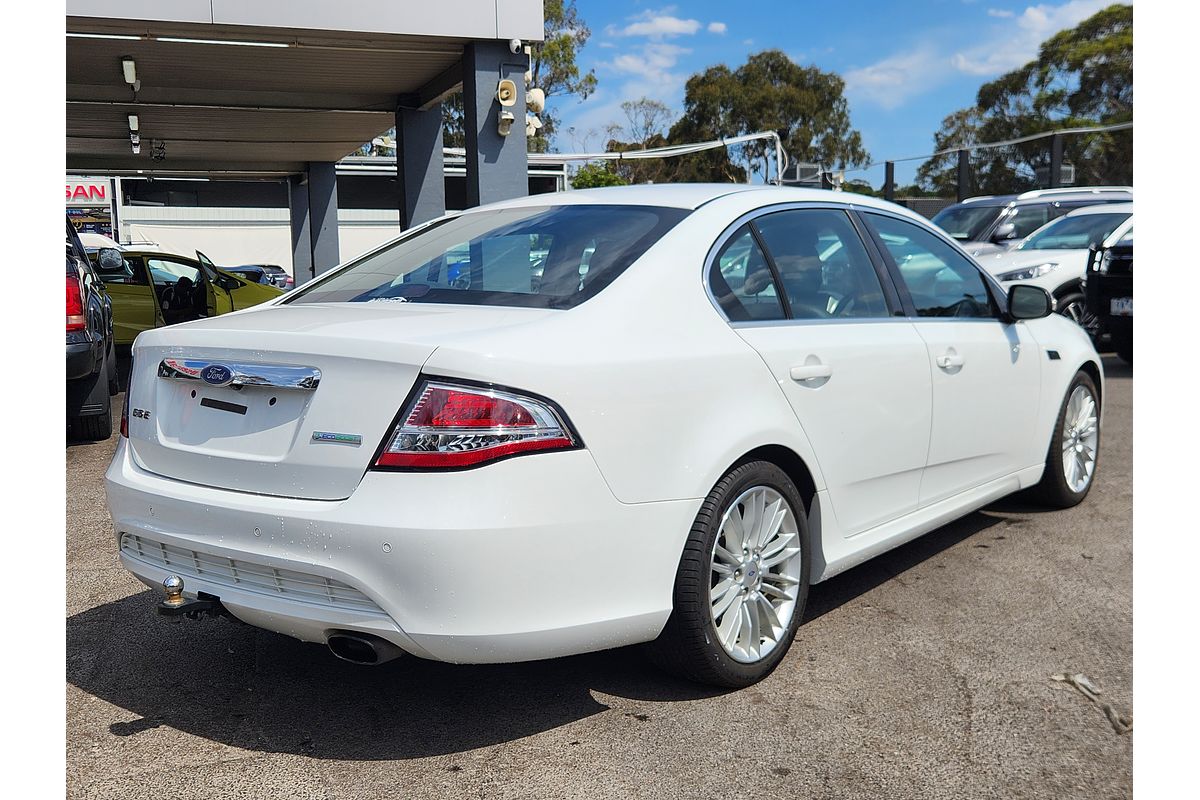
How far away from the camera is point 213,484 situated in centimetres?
283

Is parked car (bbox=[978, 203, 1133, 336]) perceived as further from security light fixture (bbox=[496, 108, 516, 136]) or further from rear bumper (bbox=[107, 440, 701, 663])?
rear bumper (bbox=[107, 440, 701, 663])

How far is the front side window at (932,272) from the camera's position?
4.17 meters

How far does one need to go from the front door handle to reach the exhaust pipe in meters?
2.38

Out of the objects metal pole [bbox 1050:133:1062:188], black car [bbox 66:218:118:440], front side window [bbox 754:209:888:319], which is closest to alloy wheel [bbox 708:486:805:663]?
front side window [bbox 754:209:888:319]

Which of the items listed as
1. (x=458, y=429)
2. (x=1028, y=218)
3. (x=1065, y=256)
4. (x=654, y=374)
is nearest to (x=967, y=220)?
(x=1028, y=218)

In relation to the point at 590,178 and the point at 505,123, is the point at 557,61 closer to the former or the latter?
the point at 590,178

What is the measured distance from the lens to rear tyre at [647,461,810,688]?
2.95m

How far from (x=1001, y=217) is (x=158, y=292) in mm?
10202

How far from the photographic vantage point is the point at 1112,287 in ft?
33.4

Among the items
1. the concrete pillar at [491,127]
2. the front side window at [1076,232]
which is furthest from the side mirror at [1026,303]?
the front side window at [1076,232]

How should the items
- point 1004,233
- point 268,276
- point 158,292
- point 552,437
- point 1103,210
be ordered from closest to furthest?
point 552,437 → point 1103,210 → point 1004,233 → point 158,292 → point 268,276

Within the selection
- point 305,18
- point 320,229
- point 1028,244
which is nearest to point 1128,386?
point 1028,244

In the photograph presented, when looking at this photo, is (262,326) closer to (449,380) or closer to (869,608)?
(449,380)

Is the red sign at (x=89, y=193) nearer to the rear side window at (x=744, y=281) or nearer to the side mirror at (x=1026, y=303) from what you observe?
the side mirror at (x=1026, y=303)
